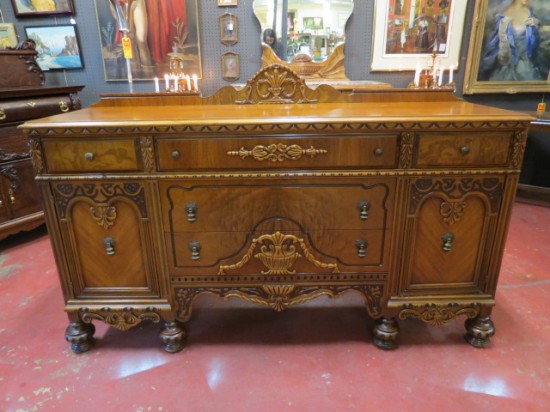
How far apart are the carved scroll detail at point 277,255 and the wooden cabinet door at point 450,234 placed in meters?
0.38

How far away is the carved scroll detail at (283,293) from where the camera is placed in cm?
165

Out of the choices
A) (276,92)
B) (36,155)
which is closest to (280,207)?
(276,92)

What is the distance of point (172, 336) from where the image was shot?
5.58 feet

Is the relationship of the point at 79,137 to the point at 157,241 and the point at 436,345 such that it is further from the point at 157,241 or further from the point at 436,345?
the point at 436,345

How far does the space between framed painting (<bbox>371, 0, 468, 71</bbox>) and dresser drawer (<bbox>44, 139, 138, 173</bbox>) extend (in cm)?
286

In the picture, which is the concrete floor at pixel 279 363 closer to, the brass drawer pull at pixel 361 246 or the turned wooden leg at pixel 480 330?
the turned wooden leg at pixel 480 330

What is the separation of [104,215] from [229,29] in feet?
8.51

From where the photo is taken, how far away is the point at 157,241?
1573mm

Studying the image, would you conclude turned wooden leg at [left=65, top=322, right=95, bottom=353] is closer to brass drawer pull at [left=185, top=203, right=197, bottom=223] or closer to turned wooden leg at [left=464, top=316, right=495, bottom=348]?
brass drawer pull at [left=185, top=203, right=197, bottom=223]

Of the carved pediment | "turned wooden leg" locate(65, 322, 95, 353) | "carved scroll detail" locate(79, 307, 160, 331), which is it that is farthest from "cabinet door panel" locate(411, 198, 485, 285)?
"turned wooden leg" locate(65, 322, 95, 353)

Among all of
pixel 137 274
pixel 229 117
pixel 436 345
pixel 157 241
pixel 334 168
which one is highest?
pixel 229 117

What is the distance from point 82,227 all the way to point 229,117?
83 cm

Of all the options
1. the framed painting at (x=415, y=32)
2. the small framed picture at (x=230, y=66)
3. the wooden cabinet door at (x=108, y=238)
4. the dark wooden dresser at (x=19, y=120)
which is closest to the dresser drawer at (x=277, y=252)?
the wooden cabinet door at (x=108, y=238)

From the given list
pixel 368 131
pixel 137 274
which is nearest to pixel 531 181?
pixel 368 131
